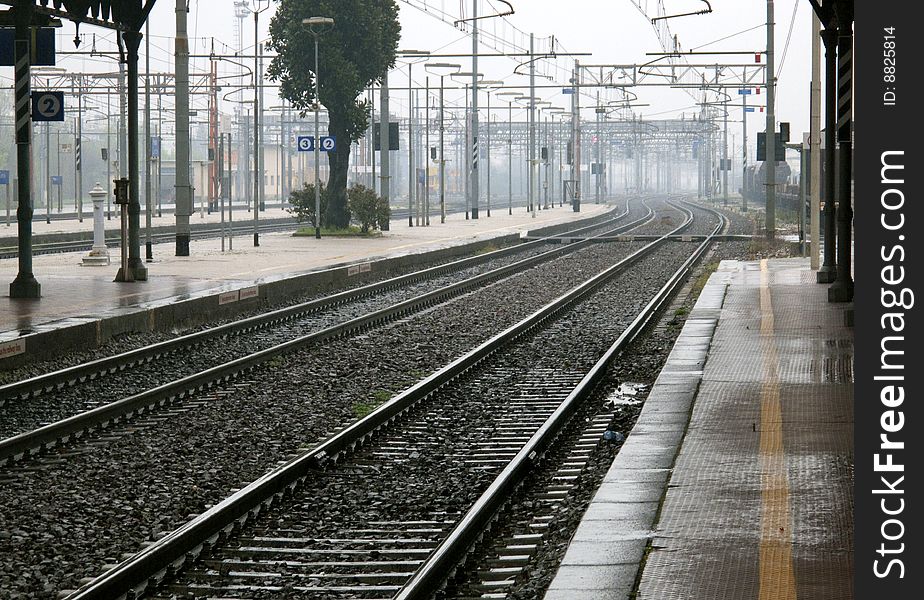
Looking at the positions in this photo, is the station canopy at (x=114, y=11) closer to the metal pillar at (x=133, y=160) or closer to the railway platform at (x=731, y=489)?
the metal pillar at (x=133, y=160)

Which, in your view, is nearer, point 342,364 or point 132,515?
point 132,515

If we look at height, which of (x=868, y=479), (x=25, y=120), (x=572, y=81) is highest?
(x=572, y=81)

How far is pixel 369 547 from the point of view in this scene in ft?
24.5

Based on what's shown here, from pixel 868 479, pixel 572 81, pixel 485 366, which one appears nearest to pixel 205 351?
pixel 485 366

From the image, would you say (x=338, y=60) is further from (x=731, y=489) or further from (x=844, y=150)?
(x=731, y=489)

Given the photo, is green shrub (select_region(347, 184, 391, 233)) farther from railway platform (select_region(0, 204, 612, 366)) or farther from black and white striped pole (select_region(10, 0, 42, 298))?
black and white striped pole (select_region(10, 0, 42, 298))

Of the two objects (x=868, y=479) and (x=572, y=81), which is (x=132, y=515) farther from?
(x=572, y=81)

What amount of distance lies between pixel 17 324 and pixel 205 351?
2194mm

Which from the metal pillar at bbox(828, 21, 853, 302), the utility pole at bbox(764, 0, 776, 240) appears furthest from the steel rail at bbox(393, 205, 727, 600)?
the utility pole at bbox(764, 0, 776, 240)

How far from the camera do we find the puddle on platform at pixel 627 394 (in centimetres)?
1233

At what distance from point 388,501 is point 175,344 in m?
7.73

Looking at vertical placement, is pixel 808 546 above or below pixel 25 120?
below

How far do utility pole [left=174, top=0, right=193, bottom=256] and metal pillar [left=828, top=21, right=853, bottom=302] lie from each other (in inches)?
539

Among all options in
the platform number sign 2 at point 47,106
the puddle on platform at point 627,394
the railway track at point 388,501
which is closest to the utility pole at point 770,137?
the platform number sign 2 at point 47,106
